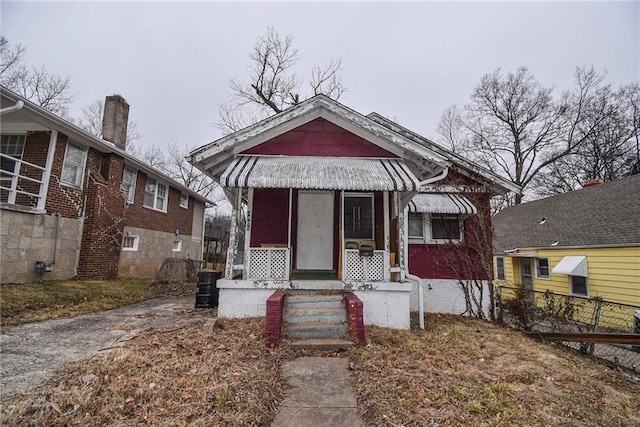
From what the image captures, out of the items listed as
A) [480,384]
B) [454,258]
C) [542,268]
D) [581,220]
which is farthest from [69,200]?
[581,220]

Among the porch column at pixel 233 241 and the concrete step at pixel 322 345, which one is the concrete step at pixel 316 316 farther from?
the porch column at pixel 233 241

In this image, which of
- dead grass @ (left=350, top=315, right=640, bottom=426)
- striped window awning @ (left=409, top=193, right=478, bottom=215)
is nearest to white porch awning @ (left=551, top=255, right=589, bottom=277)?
striped window awning @ (left=409, top=193, right=478, bottom=215)

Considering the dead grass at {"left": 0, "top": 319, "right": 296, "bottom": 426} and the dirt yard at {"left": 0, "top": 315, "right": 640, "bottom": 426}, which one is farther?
the dirt yard at {"left": 0, "top": 315, "right": 640, "bottom": 426}

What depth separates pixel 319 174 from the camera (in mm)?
6875

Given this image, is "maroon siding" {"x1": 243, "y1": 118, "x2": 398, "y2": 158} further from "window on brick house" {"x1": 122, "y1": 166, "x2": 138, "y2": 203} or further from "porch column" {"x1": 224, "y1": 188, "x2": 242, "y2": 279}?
"window on brick house" {"x1": 122, "y1": 166, "x2": 138, "y2": 203}

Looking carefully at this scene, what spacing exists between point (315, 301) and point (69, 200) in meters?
9.39

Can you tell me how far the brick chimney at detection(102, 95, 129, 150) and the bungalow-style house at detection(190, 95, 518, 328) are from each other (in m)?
8.03

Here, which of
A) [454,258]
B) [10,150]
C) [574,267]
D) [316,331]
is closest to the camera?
[316,331]

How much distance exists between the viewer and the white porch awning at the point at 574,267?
12.3m

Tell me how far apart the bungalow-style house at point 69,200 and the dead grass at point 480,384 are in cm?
976

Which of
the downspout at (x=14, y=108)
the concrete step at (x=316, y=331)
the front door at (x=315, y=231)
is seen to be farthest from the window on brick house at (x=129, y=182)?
the concrete step at (x=316, y=331)

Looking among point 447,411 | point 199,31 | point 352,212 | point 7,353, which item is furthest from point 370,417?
point 199,31

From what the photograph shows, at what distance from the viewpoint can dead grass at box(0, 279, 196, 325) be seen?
6.78 metres

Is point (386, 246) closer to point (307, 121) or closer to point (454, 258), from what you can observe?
point (454, 258)
